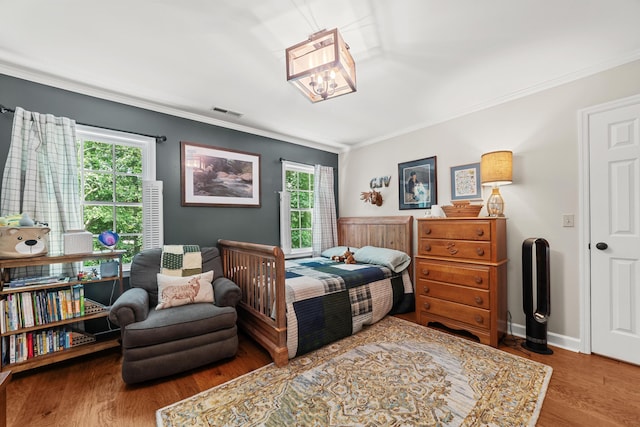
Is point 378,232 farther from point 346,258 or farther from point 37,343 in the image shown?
point 37,343

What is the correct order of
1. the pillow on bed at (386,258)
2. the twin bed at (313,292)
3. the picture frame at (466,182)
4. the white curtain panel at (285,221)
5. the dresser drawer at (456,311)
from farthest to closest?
the white curtain panel at (285,221)
the pillow on bed at (386,258)
the picture frame at (466,182)
the dresser drawer at (456,311)
the twin bed at (313,292)

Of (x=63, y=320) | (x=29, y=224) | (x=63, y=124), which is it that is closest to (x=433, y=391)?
(x=63, y=320)

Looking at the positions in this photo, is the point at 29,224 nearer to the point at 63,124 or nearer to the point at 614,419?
the point at 63,124

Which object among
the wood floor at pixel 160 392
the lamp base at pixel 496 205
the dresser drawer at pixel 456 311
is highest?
the lamp base at pixel 496 205

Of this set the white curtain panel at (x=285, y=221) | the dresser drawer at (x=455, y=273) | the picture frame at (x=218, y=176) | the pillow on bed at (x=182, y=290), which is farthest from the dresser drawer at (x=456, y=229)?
the pillow on bed at (x=182, y=290)

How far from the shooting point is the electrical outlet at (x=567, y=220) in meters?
2.33

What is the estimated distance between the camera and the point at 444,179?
322 centimetres

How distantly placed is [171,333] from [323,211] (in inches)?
103

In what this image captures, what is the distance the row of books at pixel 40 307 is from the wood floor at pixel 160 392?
0.39 metres

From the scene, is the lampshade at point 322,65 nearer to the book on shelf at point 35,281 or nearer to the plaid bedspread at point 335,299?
the plaid bedspread at point 335,299

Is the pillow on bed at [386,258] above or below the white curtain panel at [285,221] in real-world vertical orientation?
below

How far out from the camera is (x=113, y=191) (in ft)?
8.70

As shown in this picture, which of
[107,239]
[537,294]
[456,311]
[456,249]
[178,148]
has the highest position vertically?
[178,148]

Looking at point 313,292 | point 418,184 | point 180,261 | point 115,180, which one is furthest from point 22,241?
point 418,184
